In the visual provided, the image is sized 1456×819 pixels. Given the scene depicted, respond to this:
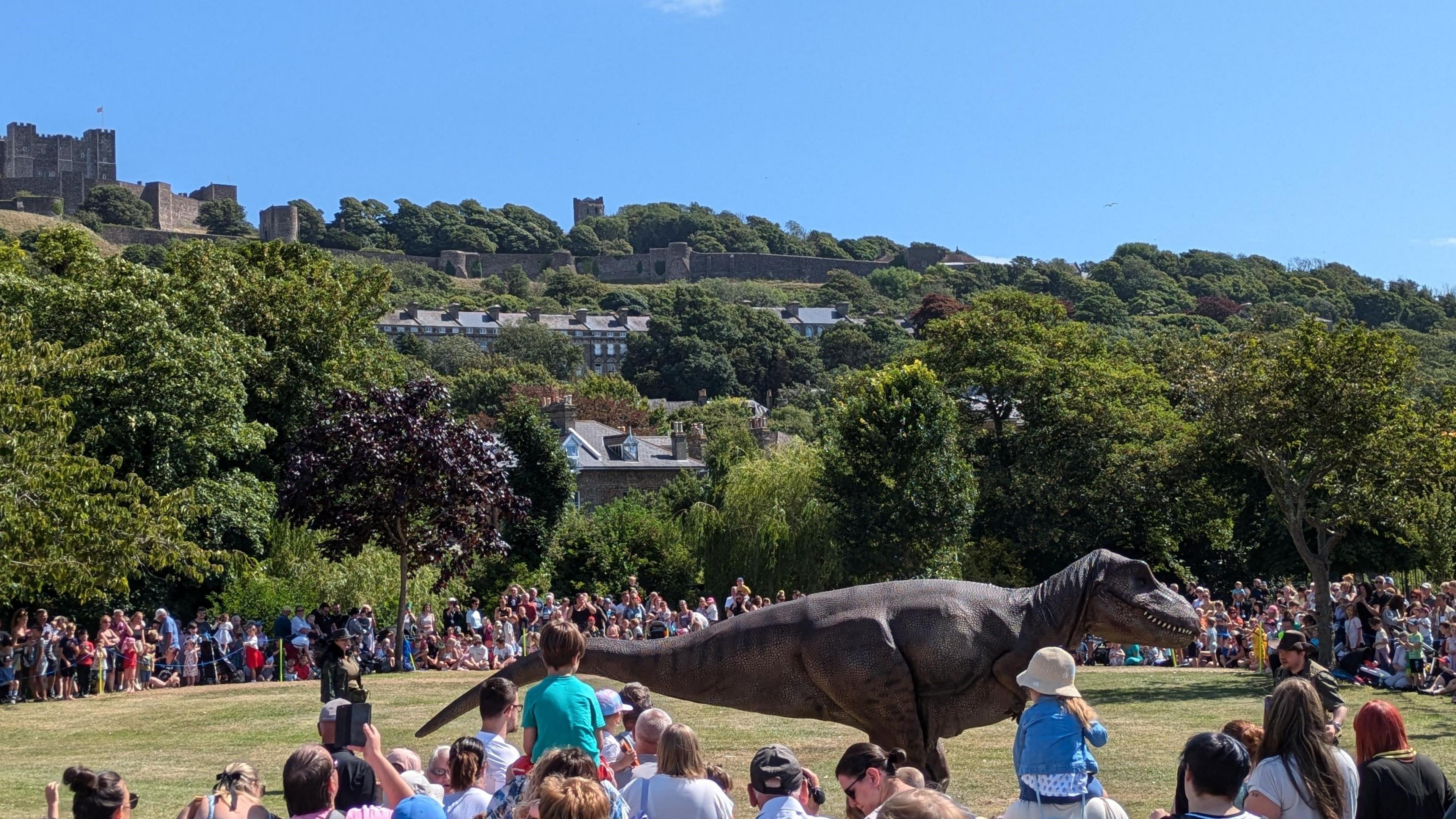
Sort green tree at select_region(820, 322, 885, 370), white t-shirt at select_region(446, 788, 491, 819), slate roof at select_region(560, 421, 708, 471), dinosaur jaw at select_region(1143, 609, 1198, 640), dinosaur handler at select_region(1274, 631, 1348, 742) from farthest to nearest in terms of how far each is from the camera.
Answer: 1. green tree at select_region(820, 322, 885, 370)
2. slate roof at select_region(560, 421, 708, 471)
3. dinosaur jaw at select_region(1143, 609, 1198, 640)
4. dinosaur handler at select_region(1274, 631, 1348, 742)
5. white t-shirt at select_region(446, 788, 491, 819)

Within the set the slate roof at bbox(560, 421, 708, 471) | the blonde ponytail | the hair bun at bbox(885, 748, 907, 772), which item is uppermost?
the slate roof at bbox(560, 421, 708, 471)

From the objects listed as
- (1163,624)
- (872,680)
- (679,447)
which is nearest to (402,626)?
(872,680)

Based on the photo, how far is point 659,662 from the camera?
1295 centimetres

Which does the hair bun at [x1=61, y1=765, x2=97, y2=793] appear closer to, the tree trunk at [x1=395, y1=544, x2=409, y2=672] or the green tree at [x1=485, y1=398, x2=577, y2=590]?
the tree trunk at [x1=395, y1=544, x2=409, y2=672]

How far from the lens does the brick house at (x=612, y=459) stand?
6069 cm

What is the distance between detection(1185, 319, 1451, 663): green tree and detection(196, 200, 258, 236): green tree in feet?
555

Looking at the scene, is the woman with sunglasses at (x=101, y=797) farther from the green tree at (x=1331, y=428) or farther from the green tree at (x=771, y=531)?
the green tree at (x=771, y=531)

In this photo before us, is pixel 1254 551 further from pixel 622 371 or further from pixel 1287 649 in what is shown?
pixel 622 371

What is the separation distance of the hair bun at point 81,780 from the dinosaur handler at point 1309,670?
6.38 meters

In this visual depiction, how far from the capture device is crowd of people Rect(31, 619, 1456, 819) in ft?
20.5

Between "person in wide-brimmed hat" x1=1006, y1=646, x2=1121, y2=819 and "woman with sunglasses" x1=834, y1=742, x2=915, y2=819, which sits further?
"woman with sunglasses" x1=834, y1=742, x2=915, y2=819

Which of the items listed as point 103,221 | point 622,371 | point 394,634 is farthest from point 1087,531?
point 103,221

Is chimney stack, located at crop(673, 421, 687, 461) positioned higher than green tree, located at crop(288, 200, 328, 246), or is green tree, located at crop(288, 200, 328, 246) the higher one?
green tree, located at crop(288, 200, 328, 246)

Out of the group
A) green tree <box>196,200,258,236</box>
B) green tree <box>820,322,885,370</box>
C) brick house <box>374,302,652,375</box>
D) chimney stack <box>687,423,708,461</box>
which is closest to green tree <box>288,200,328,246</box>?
green tree <box>196,200,258,236</box>
